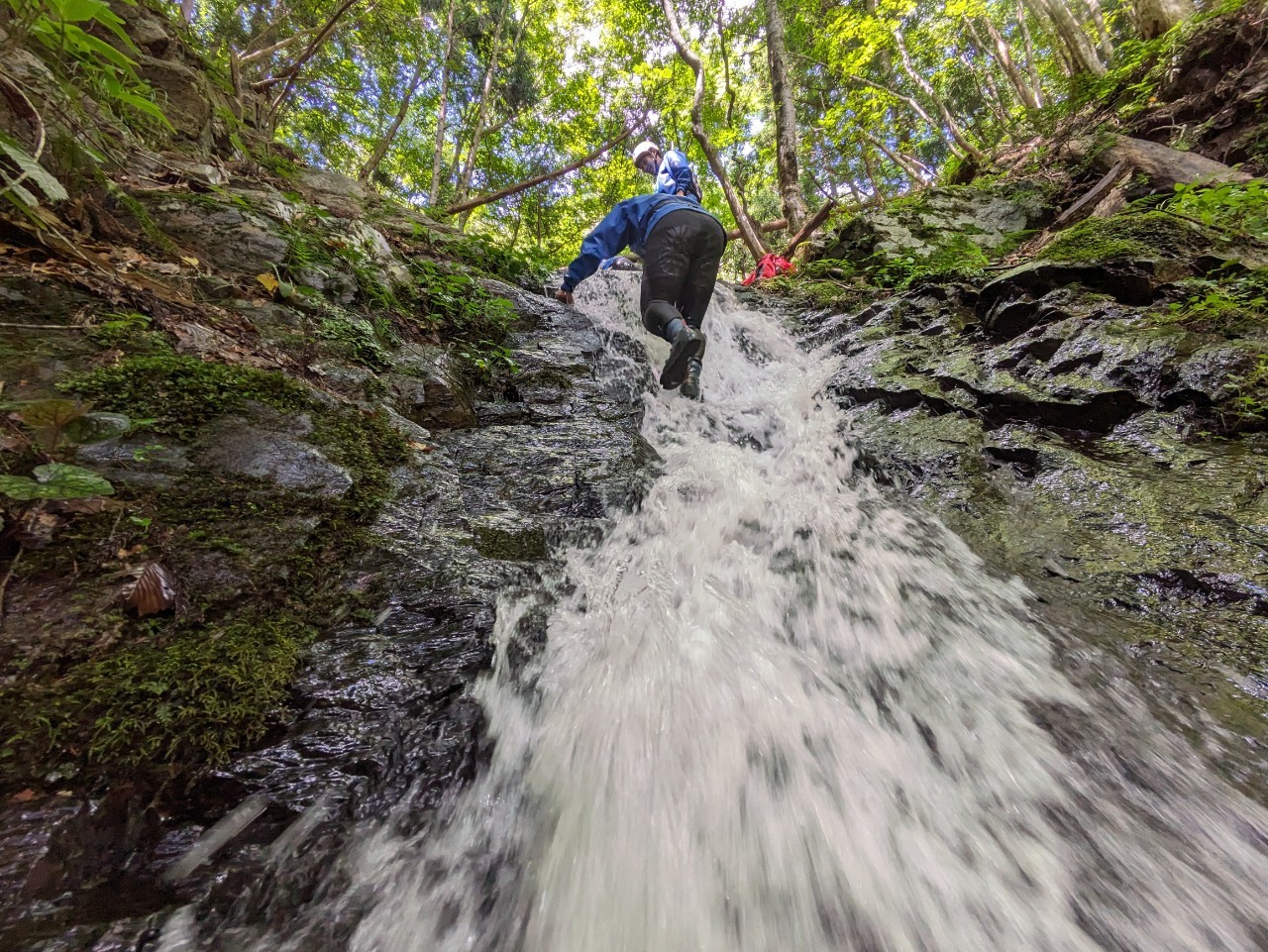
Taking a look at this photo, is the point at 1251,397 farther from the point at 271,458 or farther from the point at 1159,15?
the point at 1159,15

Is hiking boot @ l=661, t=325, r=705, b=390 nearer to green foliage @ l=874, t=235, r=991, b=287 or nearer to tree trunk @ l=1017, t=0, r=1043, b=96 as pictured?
green foliage @ l=874, t=235, r=991, b=287

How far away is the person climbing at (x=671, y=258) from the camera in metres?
4.57

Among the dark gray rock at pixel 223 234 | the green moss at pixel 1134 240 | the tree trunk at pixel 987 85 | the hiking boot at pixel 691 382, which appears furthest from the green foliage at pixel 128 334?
the tree trunk at pixel 987 85

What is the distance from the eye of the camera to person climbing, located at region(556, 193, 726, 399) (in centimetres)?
A: 457

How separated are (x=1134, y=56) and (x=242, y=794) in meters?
12.9

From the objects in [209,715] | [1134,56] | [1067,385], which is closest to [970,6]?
[1134,56]

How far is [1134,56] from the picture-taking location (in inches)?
291

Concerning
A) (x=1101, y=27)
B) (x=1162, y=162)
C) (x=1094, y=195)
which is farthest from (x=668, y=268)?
(x=1101, y=27)

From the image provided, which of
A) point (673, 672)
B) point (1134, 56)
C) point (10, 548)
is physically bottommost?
point (673, 672)

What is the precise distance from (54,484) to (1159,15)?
13388 millimetres

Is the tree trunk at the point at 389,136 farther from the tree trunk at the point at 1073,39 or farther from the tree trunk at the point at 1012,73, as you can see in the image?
the tree trunk at the point at 1012,73

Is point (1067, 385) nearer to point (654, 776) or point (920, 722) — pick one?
point (920, 722)

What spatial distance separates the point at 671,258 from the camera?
4.65 m

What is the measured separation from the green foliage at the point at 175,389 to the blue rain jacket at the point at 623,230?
3.41 metres
